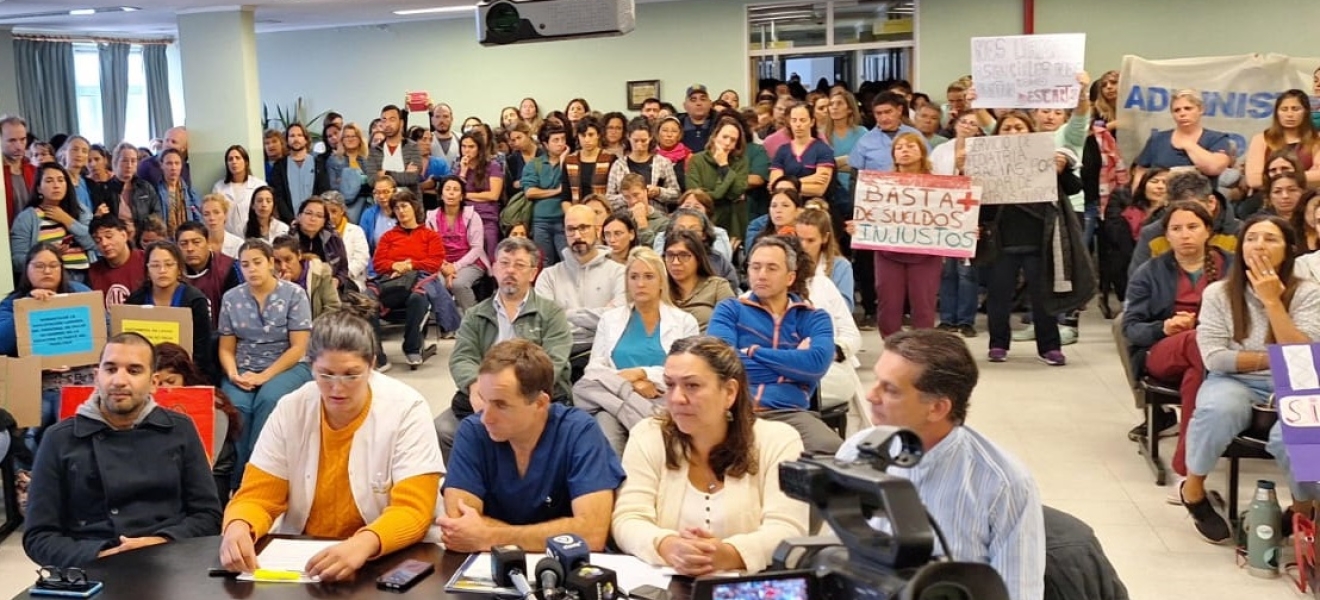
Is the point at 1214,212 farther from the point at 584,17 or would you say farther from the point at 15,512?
the point at 15,512

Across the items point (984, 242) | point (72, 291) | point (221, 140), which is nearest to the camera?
point (72, 291)

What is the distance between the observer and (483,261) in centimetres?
854

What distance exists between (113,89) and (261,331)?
35.2 feet

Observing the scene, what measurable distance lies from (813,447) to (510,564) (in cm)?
171

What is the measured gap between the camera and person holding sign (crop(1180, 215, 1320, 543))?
4438 mm

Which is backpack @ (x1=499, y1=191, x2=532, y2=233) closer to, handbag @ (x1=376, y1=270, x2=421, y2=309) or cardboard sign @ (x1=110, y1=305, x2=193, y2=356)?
handbag @ (x1=376, y1=270, x2=421, y2=309)

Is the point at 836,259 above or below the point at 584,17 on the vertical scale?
below

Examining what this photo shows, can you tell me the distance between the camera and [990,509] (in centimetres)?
235

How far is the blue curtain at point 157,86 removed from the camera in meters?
15.3

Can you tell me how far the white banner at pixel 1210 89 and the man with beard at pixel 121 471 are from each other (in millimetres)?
7731

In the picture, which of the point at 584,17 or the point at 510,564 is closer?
the point at 510,564

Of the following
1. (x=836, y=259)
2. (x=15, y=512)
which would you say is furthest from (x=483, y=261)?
(x=15, y=512)

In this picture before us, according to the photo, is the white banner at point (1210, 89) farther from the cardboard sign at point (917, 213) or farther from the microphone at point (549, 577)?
the microphone at point (549, 577)

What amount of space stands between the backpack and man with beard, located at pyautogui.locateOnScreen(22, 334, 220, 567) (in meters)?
5.31
